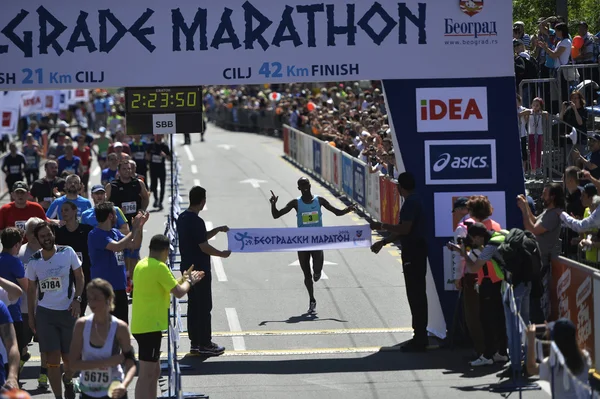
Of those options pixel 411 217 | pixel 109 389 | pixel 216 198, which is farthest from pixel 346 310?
pixel 216 198

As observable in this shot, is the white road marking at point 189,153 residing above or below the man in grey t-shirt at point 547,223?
above

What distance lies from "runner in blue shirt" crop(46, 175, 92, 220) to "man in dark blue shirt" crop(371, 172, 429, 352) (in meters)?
4.48

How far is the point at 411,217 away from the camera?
1272cm

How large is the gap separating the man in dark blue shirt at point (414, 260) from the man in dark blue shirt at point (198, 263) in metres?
2.00

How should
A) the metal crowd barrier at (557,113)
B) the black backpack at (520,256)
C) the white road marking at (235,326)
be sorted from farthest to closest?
the metal crowd barrier at (557,113) → the white road marking at (235,326) → the black backpack at (520,256)

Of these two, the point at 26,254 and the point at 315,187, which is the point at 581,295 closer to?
the point at 26,254

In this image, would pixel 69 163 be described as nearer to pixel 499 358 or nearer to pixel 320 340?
pixel 320 340

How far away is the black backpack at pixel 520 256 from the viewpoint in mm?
10984

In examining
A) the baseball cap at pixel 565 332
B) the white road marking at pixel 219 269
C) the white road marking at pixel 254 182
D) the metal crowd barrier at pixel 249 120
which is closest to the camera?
the baseball cap at pixel 565 332

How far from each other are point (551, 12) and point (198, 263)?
470 inches

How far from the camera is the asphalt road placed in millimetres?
11305

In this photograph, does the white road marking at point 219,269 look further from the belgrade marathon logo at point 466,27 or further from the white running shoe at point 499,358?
the white running shoe at point 499,358

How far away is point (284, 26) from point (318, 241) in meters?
2.80

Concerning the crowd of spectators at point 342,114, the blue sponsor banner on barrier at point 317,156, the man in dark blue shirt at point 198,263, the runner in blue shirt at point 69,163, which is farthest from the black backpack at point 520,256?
the blue sponsor banner on barrier at point 317,156
